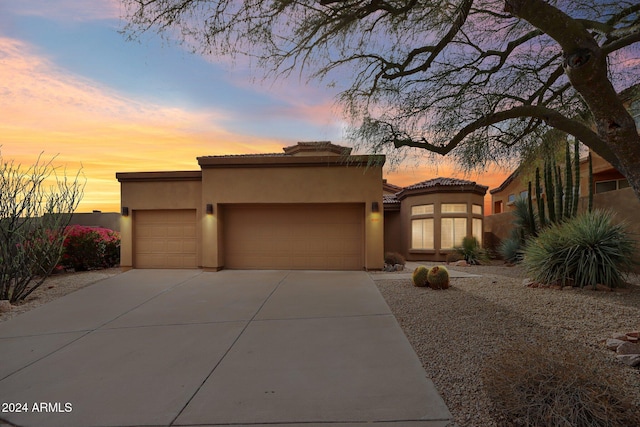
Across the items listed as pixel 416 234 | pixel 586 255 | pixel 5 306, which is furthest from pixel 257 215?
pixel 586 255

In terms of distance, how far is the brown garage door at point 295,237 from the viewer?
43.2 ft

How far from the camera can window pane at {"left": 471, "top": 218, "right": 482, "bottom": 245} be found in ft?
57.6

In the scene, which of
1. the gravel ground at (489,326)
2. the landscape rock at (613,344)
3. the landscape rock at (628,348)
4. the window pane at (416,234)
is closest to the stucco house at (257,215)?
the gravel ground at (489,326)

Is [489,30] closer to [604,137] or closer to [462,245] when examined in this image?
[604,137]

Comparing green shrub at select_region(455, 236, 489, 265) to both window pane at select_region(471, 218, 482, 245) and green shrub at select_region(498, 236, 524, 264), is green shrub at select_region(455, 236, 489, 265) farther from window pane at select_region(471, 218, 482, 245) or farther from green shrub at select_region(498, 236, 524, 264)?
window pane at select_region(471, 218, 482, 245)

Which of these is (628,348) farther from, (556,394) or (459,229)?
(459,229)

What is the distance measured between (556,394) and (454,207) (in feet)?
49.3

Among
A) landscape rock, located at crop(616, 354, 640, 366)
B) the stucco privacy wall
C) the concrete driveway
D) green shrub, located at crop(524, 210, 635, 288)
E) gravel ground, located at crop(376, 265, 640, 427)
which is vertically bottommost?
the concrete driveway

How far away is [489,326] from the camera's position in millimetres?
5941

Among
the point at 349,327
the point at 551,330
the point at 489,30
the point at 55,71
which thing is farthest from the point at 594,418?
the point at 55,71

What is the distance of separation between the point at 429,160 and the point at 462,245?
9581mm

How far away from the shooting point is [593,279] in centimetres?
859

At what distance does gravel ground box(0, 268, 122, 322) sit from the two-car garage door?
1.53 metres

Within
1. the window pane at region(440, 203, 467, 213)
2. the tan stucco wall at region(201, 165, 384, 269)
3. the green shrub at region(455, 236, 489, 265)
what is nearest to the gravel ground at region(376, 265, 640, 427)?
the tan stucco wall at region(201, 165, 384, 269)
